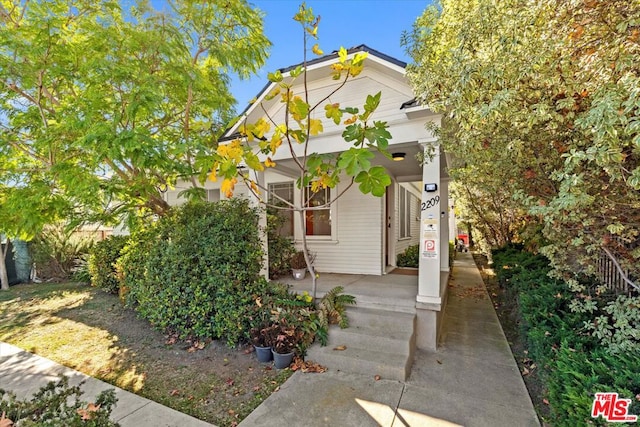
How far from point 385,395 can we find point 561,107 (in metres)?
3.37

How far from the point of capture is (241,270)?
190 inches

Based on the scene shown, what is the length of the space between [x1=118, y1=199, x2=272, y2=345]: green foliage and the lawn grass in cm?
37

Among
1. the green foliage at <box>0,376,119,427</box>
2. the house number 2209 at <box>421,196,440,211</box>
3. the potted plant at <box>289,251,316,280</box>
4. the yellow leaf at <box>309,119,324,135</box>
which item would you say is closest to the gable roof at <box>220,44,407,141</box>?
the yellow leaf at <box>309,119,324,135</box>

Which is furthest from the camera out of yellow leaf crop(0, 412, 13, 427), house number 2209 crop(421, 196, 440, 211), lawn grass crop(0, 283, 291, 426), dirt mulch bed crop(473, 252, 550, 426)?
house number 2209 crop(421, 196, 440, 211)

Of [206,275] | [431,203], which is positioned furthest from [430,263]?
[206,275]

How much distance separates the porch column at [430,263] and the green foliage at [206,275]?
8.31 ft

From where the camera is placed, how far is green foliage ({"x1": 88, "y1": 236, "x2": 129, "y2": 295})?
753 cm

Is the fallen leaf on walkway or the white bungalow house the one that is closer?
the fallen leaf on walkway

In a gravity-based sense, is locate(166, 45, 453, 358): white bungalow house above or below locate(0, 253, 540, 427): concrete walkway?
above

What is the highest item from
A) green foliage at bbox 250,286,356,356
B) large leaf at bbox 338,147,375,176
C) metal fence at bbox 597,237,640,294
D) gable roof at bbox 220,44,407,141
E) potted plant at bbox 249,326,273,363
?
gable roof at bbox 220,44,407,141

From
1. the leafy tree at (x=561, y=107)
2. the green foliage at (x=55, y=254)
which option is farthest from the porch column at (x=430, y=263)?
the green foliage at (x=55, y=254)

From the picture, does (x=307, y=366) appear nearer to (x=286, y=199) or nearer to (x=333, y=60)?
(x=333, y=60)

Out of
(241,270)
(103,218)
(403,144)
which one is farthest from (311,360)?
(103,218)

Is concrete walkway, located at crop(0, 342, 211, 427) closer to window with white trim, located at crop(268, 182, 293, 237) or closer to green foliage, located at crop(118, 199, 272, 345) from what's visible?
green foliage, located at crop(118, 199, 272, 345)
